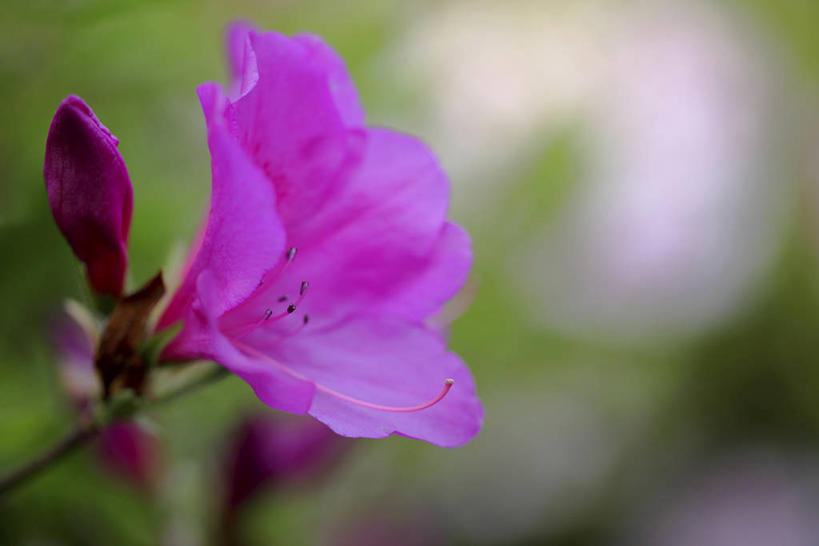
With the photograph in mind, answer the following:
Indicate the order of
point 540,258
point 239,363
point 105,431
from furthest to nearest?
point 540,258
point 105,431
point 239,363

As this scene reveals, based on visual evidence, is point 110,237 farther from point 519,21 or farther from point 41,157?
point 519,21

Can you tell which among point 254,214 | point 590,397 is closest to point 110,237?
point 254,214

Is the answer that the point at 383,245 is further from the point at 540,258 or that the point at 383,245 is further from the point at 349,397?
the point at 540,258

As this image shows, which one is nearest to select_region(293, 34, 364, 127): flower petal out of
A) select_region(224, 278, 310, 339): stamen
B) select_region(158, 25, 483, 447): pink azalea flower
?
select_region(158, 25, 483, 447): pink azalea flower

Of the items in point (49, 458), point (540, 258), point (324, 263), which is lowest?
point (540, 258)

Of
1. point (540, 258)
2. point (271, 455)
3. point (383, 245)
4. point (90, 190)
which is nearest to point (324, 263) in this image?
point (383, 245)

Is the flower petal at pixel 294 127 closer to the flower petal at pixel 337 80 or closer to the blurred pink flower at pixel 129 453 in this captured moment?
the flower petal at pixel 337 80
